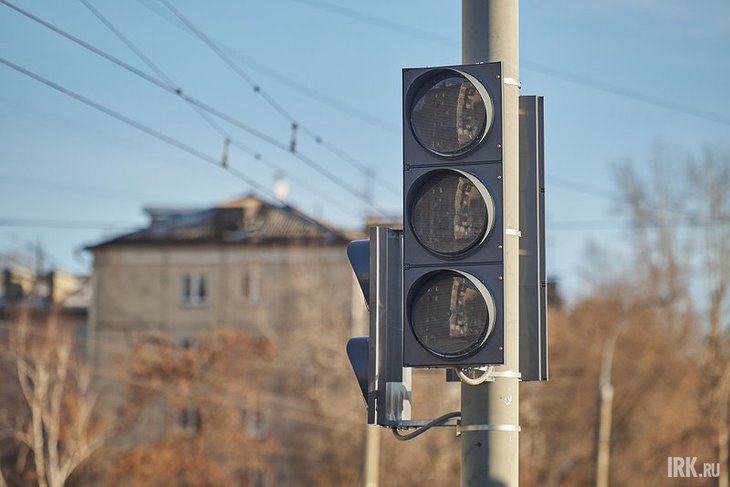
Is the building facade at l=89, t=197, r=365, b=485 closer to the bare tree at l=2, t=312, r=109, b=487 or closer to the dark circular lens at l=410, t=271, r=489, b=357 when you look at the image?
the bare tree at l=2, t=312, r=109, b=487

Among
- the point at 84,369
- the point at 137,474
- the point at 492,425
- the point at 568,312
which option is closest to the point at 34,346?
the point at 84,369

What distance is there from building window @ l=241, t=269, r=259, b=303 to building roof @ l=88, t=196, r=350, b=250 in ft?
4.75

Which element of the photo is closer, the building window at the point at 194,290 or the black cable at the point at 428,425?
the black cable at the point at 428,425

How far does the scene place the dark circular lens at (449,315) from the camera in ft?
15.3

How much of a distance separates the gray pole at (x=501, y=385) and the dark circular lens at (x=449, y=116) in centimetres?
12

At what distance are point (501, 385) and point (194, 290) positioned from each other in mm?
59867

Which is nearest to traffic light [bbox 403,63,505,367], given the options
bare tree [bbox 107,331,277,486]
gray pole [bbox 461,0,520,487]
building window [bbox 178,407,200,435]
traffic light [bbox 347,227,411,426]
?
gray pole [bbox 461,0,520,487]

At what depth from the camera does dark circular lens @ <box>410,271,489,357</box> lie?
467 centimetres

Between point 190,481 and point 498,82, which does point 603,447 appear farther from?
point 498,82

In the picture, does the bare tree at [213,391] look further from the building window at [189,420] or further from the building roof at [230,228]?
the building roof at [230,228]

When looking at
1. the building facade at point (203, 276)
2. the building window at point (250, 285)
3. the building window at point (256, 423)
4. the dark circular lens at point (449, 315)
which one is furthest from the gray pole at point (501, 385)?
the building window at point (250, 285)

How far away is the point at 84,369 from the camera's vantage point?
4653 cm

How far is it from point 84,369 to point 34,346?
74.8 inches

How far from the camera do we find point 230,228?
6512 cm
